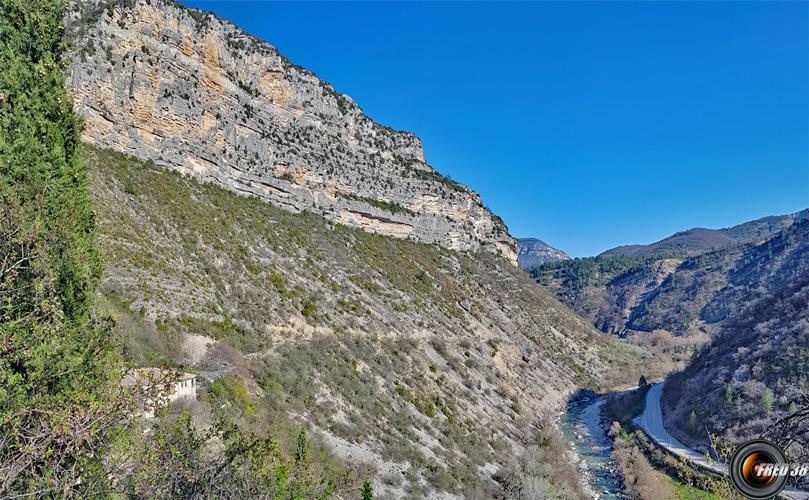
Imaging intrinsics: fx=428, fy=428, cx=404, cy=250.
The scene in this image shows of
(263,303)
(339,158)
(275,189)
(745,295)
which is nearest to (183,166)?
(275,189)

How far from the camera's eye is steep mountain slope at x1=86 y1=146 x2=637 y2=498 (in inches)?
714

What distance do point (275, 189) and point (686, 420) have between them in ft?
133

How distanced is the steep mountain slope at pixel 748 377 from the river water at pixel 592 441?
5787mm

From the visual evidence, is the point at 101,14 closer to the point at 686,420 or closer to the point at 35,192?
the point at 35,192

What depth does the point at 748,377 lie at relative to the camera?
103ft

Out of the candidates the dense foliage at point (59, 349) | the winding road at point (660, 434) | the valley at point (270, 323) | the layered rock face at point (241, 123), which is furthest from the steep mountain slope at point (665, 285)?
the dense foliage at point (59, 349)

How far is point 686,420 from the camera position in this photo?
108 ft

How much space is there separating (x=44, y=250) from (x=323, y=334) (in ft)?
72.9

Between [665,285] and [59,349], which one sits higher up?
[665,285]

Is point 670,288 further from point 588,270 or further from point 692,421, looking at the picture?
point 692,421

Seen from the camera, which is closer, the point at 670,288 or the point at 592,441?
the point at 592,441

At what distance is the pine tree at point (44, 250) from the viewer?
4797 millimetres

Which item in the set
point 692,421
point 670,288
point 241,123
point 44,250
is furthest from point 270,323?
point 670,288

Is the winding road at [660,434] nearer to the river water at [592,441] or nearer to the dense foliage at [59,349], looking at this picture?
the river water at [592,441]
